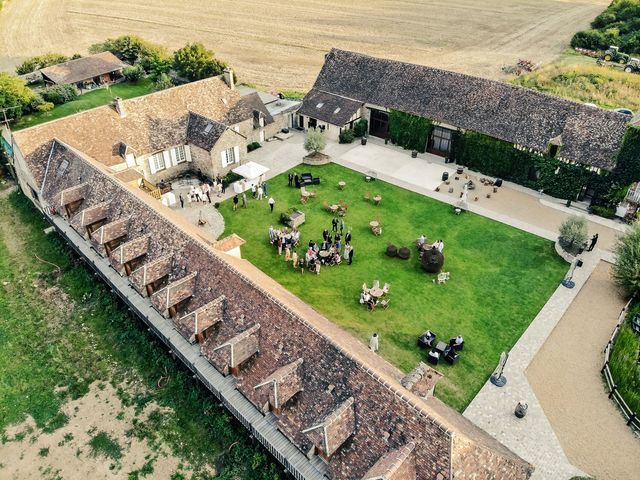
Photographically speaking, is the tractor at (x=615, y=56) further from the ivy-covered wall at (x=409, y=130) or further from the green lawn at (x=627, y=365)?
the green lawn at (x=627, y=365)

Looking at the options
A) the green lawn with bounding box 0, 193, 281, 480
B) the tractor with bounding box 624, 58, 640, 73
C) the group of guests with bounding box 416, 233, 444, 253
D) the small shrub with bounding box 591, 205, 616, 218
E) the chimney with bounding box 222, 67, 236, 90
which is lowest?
the green lawn with bounding box 0, 193, 281, 480

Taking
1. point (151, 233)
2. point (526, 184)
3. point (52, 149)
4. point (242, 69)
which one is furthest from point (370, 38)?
point (151, 233)

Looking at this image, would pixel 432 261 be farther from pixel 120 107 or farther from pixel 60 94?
pixel 60 94

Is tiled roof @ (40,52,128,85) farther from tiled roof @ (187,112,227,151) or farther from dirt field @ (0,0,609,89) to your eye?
tiled roof @ (187,112,227,151)

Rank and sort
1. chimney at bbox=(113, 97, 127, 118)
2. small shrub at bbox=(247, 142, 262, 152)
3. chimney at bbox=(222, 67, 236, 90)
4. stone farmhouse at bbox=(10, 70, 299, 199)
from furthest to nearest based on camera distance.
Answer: small shrub at bbox=(247, 142, 262, 152), chimney at bbox=(222, 67, 236, 90), chimney at bbox=(113, 97, 127, 118), stone farmhouse at bbox=(10, 70, 299, 199)

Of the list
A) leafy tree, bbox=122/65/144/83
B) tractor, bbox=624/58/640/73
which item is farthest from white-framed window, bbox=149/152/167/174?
tractor, bbox=624/58/640/73

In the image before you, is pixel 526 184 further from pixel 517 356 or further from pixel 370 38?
pixel 370 38
